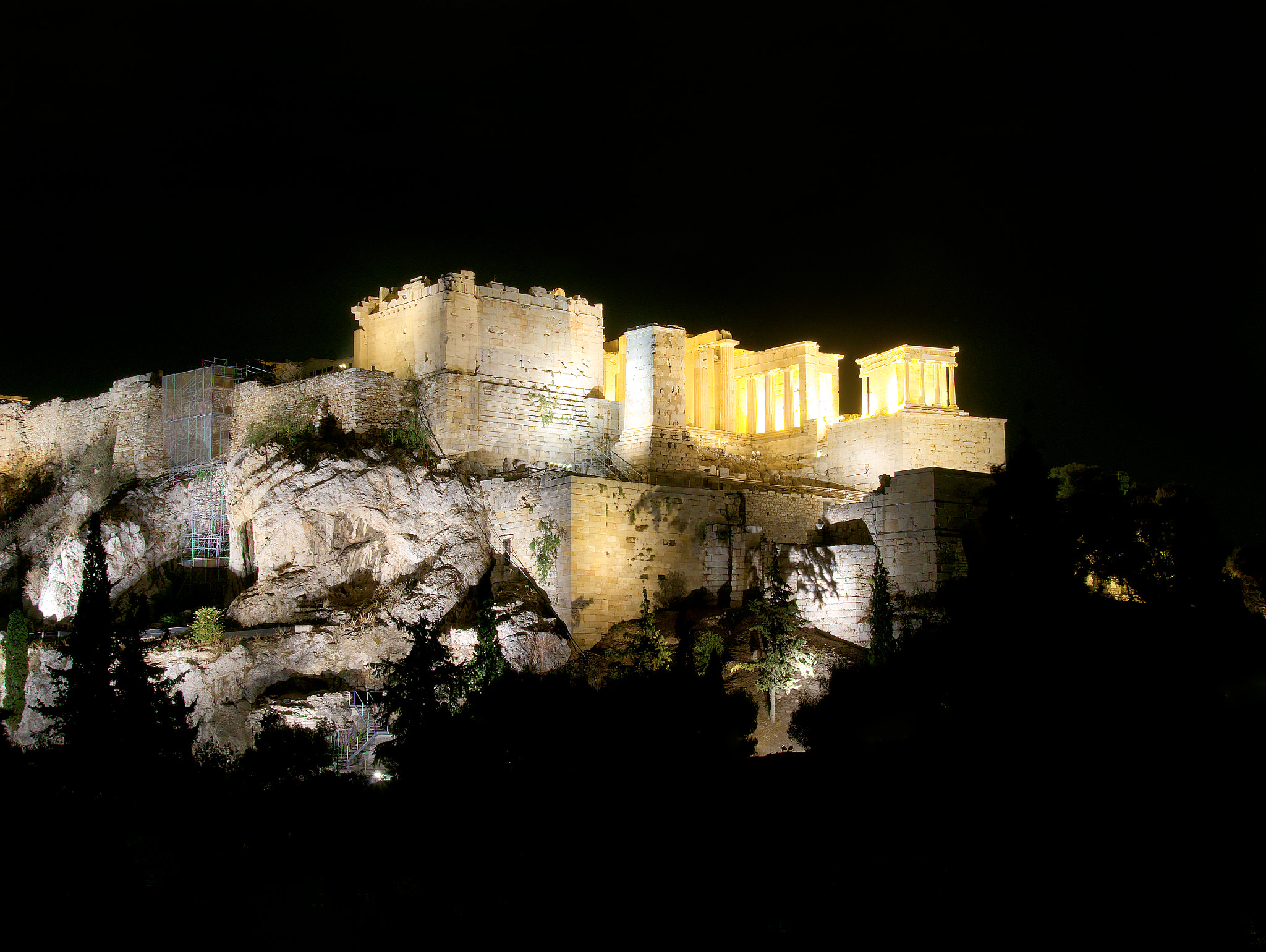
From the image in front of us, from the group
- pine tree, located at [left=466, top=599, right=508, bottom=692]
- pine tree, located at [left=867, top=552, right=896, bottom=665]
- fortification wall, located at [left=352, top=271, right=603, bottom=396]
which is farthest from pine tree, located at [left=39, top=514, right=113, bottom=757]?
fortification wall, located at [left=352, top=271, right=603, bottom=396]

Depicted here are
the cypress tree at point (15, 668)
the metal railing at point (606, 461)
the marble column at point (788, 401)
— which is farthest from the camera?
the marble column at point (788, 401)

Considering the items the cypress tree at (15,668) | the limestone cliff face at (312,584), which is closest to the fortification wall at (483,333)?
the limestone cliff face at (312,584)

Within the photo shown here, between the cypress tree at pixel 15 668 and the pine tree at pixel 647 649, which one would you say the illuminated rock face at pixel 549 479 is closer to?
the cypress tree at pixel 15 668

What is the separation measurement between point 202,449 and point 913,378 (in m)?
24.7

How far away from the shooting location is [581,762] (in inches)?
947

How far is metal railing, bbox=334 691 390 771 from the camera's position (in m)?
31.8

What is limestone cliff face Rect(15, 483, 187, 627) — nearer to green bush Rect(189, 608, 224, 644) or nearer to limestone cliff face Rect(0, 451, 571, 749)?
limestone cliff face Rect(0, 451, 571, 749)

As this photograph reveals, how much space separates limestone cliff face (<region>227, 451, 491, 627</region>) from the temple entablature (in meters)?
17.3

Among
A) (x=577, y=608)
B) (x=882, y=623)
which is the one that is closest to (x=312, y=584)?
(x=577, y=608)

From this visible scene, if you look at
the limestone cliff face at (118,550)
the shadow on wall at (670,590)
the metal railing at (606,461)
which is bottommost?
the shadow on wall at (670,590)

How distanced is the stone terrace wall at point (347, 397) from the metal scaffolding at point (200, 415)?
5.03 ft

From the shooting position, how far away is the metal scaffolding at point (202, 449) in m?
40.8

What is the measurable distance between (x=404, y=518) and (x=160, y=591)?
8545 mm

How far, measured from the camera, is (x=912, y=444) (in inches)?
1797
